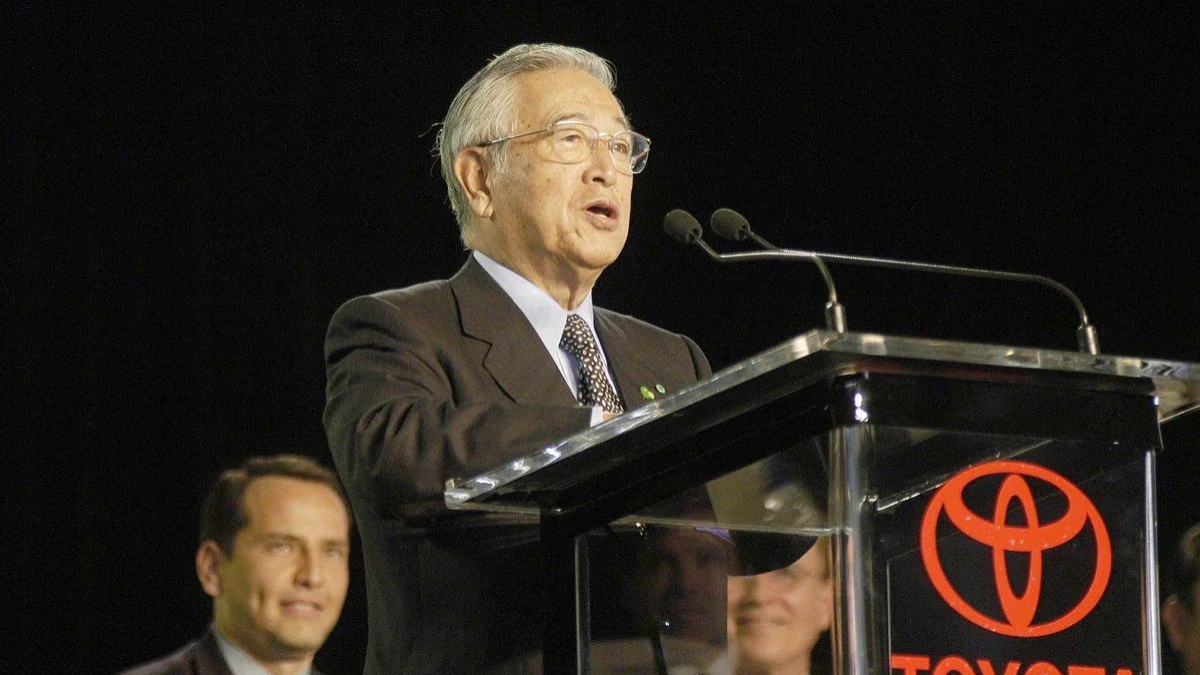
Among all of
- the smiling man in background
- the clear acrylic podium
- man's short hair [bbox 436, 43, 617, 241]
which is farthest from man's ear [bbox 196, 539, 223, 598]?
the clear acrylic podium

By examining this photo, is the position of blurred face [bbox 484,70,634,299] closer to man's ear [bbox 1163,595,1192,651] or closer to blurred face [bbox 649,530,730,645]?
blurred face [bbox 649,530,730,645]

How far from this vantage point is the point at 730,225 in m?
2.07

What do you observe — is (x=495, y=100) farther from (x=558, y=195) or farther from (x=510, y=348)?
(x=510, y=348)

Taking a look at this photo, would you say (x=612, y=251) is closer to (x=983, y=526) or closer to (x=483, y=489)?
(x=483, y=489)

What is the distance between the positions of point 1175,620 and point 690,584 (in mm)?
611

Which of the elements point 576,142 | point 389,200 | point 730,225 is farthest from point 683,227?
point 389,200

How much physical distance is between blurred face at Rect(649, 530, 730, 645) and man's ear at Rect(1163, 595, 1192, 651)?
52cm

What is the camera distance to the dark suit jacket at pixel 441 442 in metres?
1.85

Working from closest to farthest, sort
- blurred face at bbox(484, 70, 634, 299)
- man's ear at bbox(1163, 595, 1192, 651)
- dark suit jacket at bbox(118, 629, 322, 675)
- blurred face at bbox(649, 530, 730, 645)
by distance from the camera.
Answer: blurred face at bbox(649, 530, 730, 645), man's ear at bbox(1163, 595, 1192, 651), blurred face at bbox(484, 70, 634, 299), dark suit jacket at bbox(118, 629, 322, 675)

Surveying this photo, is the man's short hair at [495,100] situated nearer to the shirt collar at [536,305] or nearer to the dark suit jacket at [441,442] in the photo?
the shirt collar at [536,305]

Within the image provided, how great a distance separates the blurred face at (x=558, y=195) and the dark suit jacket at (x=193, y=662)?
2.97 feet

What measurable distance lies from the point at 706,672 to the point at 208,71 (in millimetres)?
1988

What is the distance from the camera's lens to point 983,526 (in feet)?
4.92

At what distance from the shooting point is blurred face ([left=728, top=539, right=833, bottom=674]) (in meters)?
1.44
